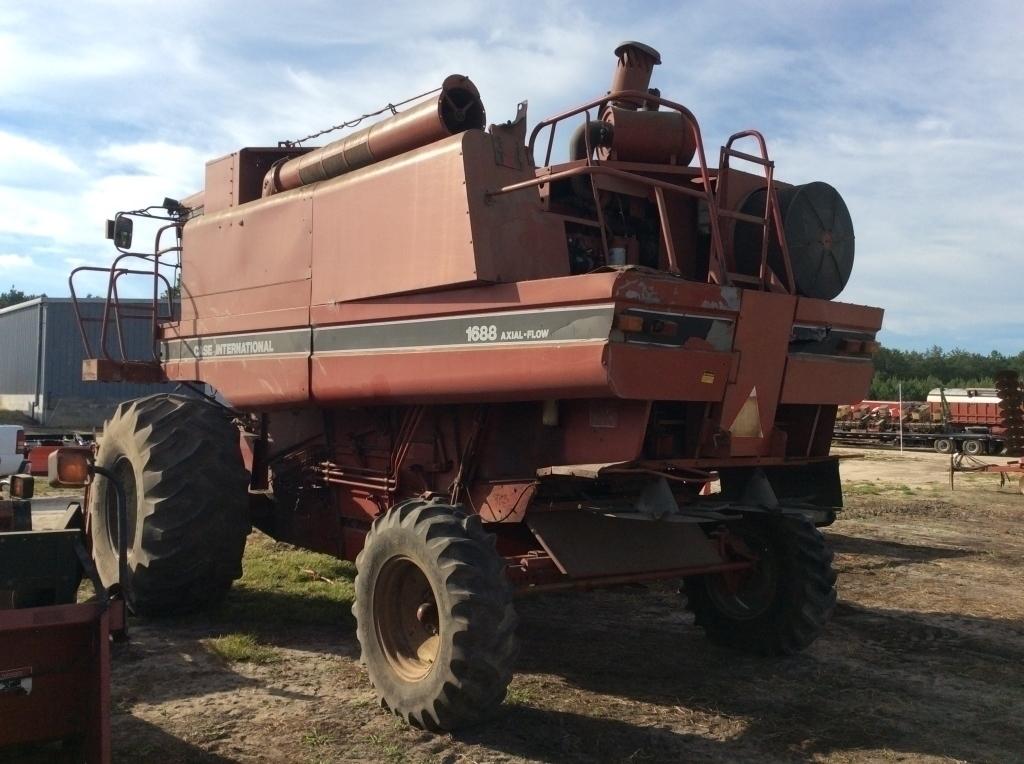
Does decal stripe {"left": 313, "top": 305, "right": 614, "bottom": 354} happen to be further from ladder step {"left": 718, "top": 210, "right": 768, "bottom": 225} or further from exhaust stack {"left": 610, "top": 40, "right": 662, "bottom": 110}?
exhaust stack {"left": 610, "top": 40, "right": 662, "bottom": 110}

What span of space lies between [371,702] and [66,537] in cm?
176

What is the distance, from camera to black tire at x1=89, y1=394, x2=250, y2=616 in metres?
6.09

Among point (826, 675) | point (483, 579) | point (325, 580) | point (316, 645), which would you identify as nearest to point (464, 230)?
point (483, 579)

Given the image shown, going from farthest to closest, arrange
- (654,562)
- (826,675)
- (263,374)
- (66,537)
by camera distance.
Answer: (263,374), (826,675), (654,562), (66,537)

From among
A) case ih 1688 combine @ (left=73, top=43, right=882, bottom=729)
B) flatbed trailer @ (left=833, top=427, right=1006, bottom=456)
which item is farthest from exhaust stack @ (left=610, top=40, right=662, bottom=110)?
flatbed trailer @ (left=833, top=427, right=1006, bottom=456)

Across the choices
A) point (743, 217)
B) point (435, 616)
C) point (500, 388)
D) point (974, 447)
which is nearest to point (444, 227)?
point (500, 388)

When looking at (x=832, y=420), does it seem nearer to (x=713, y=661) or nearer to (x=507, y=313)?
(x=713, y=661)

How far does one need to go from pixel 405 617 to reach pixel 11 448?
9.89m

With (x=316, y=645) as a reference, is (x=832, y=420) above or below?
above

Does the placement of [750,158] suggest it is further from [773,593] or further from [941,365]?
[941,365]

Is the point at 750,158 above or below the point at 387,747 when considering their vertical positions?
above

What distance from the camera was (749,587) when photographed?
629cm

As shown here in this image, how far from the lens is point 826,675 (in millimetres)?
5754

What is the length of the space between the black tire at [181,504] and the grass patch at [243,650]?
0.46 m
